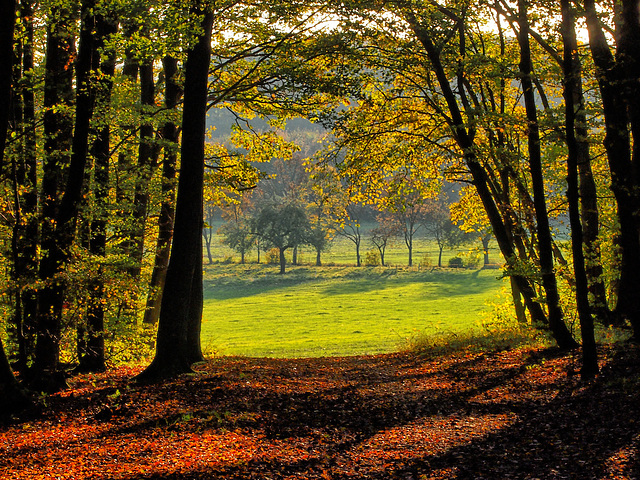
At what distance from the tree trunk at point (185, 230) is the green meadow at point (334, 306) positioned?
6.11m

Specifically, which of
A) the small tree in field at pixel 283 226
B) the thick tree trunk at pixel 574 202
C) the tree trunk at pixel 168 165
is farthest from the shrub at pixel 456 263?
the thick tree trunk at pixel 574 202

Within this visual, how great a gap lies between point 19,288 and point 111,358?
5138 mm

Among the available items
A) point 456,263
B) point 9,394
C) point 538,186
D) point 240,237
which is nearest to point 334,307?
point 456,263

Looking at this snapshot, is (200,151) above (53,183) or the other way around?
above

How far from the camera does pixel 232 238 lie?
215ft

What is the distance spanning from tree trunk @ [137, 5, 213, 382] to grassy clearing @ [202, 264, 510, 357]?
21.9ft

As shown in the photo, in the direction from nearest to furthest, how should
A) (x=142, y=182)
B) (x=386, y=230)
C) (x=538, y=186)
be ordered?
(x=538, y=186)
(x=142, y=182)
(x=386, y=230)

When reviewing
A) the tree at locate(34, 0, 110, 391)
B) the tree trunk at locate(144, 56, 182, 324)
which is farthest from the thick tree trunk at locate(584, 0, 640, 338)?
the tree trunk at locate(144, 56, 182, 324)

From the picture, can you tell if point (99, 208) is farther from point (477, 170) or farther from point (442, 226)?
point (442, 226)

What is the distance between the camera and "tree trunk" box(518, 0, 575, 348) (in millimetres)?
9805

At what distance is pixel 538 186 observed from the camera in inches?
386

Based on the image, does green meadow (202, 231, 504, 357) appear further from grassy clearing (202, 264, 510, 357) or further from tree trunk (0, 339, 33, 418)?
tree trunk (0, 339, 33, 418)

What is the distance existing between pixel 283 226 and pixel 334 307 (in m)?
23.9

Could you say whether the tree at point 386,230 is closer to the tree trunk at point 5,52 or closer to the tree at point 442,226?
the tree at point 442,226
